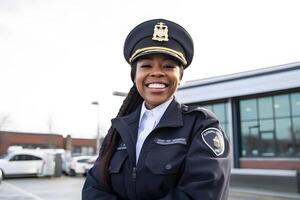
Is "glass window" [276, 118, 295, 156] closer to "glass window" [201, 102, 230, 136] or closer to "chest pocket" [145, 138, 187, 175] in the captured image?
"glass window" [201, 102, 230, 136]

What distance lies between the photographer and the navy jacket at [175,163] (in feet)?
4.71

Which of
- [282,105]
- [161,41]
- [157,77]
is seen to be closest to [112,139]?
[157,77]

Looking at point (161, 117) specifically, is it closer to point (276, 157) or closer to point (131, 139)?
point (131, 139)

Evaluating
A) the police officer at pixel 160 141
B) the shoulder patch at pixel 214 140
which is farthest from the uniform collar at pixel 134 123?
the shoulder patch at pixel 214 140

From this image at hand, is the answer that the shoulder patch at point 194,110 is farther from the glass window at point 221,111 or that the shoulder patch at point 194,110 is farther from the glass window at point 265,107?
the glass window at point 221,111

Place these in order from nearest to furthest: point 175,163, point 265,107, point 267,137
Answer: point 175,163 < point 265,107 < point 267,137

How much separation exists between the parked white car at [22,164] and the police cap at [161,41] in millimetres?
20808

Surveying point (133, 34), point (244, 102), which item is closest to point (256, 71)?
point (244, 102)

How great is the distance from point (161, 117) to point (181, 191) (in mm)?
358

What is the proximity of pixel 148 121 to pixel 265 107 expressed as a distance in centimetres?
2095

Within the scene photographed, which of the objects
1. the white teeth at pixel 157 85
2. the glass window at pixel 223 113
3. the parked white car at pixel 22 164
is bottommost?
the parked white car at pixel 22 164

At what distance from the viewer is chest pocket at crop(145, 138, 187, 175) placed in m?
1.50

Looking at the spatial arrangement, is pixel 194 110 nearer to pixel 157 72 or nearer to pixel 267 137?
pixel 157 72

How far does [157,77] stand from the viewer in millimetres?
1671
